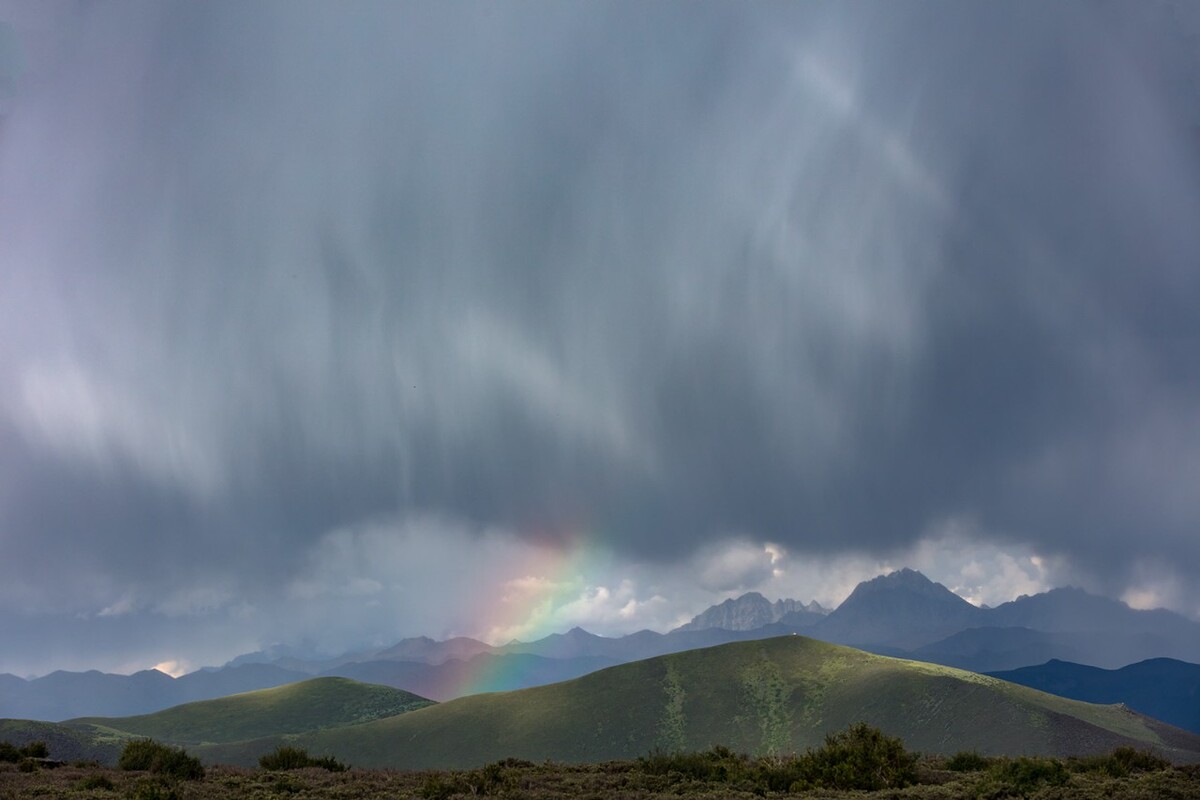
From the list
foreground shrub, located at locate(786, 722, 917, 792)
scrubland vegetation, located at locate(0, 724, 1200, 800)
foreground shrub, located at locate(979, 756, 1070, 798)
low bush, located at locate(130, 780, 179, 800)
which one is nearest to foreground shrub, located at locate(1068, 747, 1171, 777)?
scrubland vegetation, located at locate(0, 724, 1200, 800)

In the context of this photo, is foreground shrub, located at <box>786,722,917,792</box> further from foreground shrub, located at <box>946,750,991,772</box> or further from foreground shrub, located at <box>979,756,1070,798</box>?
foreground shrub, located at <box>979,756,1070,798</box>

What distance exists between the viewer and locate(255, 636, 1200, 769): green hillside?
452 feet

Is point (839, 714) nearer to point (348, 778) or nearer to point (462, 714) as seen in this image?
point (462, 714)

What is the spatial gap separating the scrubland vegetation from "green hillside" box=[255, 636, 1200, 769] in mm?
109789

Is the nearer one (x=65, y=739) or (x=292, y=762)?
(x=292, y=762)

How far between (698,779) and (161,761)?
26.3 meters

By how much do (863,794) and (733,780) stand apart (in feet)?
19.6

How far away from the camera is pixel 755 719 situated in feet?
557

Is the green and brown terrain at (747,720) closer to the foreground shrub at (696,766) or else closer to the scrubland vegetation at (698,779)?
the scrubland vegetation at (698,779)

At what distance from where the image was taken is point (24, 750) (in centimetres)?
Answer: 4356

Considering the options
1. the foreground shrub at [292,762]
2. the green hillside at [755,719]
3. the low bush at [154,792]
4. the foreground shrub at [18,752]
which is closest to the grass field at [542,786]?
the low bush at [154,792]

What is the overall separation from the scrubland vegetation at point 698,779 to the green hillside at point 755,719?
10979 centimetres

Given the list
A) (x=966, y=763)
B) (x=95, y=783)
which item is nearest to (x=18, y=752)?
(x=95, y=783)

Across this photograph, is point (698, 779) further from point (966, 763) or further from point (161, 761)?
point (161, 761)
